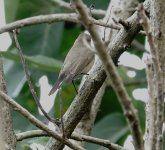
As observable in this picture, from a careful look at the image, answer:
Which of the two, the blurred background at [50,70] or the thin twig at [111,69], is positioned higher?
the blurred background at [50,70]

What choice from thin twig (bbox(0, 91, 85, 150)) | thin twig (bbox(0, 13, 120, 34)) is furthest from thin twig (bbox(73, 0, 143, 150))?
thin twig (bbox(0, 13, 120, 34))

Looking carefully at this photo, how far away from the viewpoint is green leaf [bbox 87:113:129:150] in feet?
14.1

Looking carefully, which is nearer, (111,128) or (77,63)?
(77,63)

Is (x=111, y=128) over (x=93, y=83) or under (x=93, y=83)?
over

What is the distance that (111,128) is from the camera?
439 centimetres

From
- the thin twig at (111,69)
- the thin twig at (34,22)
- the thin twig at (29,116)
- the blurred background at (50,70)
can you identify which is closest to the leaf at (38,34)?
the blurred background at (50,70)

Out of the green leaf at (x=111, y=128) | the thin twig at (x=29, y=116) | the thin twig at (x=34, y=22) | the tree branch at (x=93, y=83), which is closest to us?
the thin twig at (x=29, y=116)

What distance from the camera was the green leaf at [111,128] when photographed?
4297 mm

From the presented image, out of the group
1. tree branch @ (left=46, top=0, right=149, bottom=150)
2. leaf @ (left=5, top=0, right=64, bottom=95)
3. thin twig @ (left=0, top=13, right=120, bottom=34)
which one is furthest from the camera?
leaf @ (left=5, top=0, right=64, bottom=95)

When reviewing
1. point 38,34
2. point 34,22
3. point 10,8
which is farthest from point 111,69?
point 38,34

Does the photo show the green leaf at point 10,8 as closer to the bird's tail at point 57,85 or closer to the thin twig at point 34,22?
the bird's tail at point 57,85

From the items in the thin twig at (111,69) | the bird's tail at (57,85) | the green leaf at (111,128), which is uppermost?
the green leaf at (111,128)

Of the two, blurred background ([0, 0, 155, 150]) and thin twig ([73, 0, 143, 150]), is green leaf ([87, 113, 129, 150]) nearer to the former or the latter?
blurred background ([0, 0, 155, 150])

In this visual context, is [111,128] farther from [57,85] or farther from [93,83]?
[93,83]
